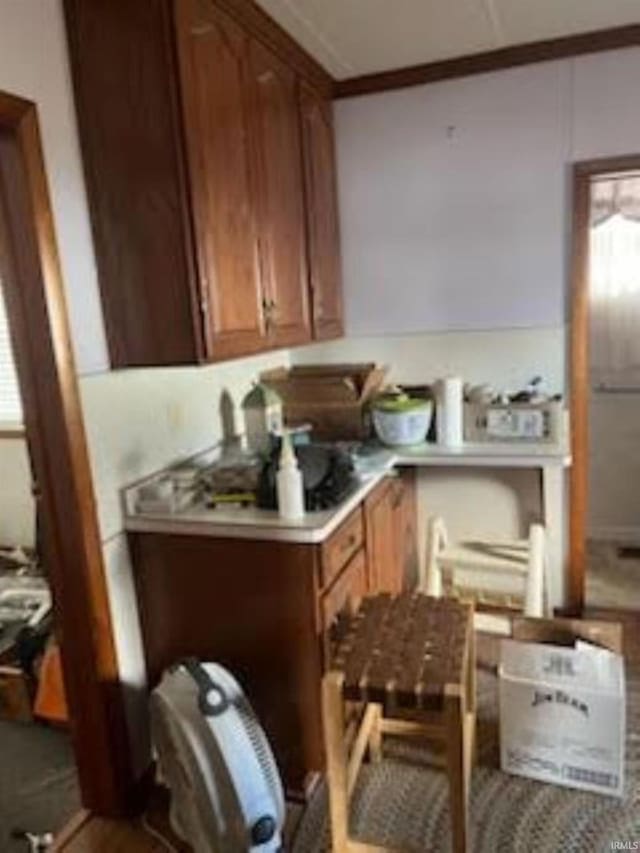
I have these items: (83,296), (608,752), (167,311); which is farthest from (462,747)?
(83,296)

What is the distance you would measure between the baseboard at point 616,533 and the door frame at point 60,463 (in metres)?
2.69

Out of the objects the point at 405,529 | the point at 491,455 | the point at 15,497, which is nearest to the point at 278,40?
the point at 491,455

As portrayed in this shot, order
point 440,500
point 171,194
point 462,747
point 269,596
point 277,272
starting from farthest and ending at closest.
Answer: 1. point 440,500
2. point 277,272
3. point 269,596
4. point 171,194
5. point 462,747

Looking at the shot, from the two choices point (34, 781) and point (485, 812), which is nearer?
point (485, 812)

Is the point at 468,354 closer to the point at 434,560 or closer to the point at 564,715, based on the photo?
the point at 434,560

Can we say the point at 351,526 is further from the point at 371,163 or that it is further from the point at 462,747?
the point at 371,163

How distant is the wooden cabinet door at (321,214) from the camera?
2348mm

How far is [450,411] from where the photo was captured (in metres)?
→ 2.47

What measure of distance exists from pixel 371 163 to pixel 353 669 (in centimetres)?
198

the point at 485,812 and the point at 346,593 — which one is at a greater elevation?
the point at 346,593

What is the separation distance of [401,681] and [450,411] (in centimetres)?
122

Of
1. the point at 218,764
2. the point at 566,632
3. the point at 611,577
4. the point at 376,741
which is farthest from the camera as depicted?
the point at 611,577

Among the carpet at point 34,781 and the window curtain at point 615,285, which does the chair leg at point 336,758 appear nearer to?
the carpet at point 34,781

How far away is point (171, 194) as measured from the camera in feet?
5.22
